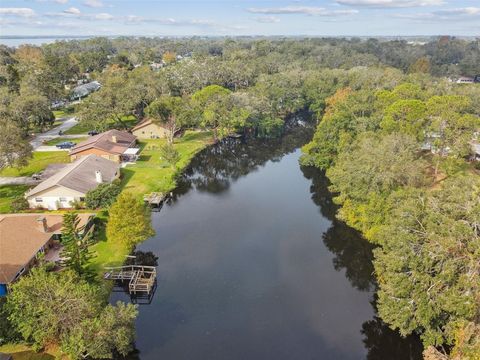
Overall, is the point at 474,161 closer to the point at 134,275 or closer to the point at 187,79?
the point at 134,275

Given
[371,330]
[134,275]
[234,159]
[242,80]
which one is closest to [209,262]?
[134,275]

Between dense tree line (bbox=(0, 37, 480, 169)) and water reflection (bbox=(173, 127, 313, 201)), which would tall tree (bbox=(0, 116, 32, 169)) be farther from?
water reflection (bbox=(173, 127, 313, 201))

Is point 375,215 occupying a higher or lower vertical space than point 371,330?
higher

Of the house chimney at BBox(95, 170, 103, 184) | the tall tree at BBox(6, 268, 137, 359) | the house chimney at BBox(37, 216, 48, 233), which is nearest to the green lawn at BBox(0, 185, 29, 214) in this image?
the house chimney at BBox(95, 170, 103, 184)

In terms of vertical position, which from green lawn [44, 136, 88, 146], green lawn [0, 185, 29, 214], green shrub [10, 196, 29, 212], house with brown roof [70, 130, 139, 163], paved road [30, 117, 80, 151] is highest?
house with brown roof [70, 130, 139, 163]

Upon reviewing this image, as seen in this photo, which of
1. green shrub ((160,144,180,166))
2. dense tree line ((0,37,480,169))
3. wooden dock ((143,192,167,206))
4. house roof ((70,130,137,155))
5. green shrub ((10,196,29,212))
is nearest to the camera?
green shrub ((10,196,29,212))

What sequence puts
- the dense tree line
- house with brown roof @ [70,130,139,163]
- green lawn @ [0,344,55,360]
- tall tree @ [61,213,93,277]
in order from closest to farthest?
green lawn @ [0,344,55,360] → tall tree @ [61,213,93,277] → house with brown roof @ [70,130,139,163] → the dense tree line
